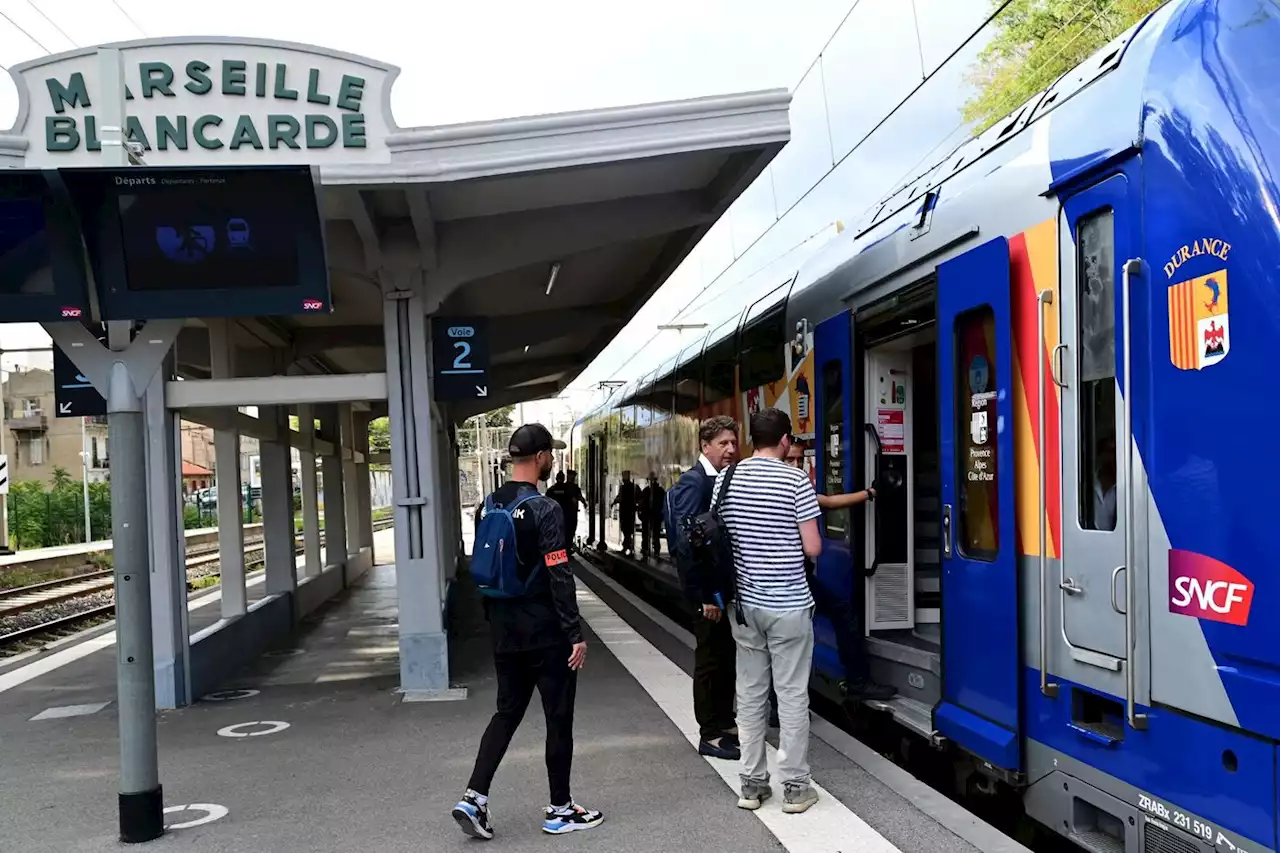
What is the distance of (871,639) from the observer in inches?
252

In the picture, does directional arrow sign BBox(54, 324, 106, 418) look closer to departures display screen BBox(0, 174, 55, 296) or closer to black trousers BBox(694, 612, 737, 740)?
departures display screen BBox(0, 174, 55, 296)

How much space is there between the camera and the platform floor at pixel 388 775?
193 inches

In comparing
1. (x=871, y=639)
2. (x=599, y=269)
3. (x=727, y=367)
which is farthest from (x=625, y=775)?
(x=599, y=269)

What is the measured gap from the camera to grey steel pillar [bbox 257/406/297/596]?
1116cm

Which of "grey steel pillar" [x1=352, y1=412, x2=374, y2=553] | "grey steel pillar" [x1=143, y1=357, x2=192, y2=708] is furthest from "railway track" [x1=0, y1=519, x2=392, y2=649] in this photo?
"grey steel pillar" [x1=143, y1=357, x2=192, y2=708]

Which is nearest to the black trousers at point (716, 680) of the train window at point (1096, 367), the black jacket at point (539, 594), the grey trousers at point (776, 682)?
the grey trousers at point (776, 682)

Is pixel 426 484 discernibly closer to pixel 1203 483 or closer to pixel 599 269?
pixel 599 269

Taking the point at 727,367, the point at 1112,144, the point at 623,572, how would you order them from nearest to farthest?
the point at 1112,144, the point at 727,367, the point at 623,572

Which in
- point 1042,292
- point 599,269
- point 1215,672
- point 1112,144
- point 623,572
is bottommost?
point 623,572

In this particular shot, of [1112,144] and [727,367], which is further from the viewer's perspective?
[727,367]

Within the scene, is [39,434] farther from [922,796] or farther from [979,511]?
[979,511]

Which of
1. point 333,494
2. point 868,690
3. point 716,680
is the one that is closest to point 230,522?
point 716,680

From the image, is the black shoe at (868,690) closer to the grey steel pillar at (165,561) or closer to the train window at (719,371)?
the train window at (719,371)

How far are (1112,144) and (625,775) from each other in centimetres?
375
